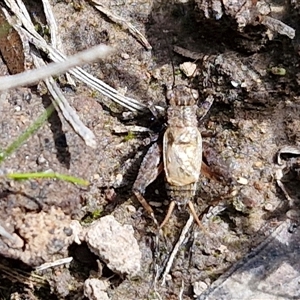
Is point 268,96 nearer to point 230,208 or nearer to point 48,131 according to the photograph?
point 230,208

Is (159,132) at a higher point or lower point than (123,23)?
lower

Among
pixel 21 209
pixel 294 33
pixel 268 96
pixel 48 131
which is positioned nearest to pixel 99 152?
pixel 48 131

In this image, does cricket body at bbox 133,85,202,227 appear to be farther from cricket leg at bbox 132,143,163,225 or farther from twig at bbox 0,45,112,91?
twig at bbox 0,45,112,91

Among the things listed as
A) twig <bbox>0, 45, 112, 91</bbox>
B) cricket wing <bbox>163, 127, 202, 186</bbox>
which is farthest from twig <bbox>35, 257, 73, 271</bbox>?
twig <bbox>0, 45, 112, 91</bbox>

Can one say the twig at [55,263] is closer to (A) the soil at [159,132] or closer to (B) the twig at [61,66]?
(A) the soil at [159,132]

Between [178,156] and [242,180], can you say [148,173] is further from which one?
[242,180]

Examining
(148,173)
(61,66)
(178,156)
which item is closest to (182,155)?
(178,156)
